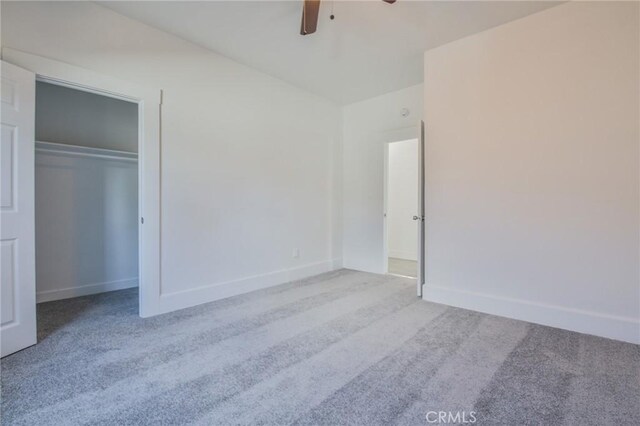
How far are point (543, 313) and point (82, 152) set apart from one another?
5.02 metres

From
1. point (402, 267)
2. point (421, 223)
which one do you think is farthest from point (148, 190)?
point (402, 267)

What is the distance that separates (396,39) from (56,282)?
4.44 meters

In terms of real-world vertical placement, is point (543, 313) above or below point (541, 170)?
below

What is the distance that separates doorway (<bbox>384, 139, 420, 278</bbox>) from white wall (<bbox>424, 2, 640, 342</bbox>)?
8.89 ft

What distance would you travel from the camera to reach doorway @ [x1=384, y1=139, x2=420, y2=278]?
235 inches

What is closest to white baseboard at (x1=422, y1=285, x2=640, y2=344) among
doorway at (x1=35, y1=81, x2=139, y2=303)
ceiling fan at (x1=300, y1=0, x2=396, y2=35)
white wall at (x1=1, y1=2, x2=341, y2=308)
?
white wall at (x1=1, y1=2, x2=341, y2=308)

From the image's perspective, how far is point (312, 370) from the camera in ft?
6.24

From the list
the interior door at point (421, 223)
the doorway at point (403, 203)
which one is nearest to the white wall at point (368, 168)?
the interior door at point (421, 223)

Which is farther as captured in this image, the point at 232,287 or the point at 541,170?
the point at 232,287

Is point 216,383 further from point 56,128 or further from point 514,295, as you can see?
point 56,128

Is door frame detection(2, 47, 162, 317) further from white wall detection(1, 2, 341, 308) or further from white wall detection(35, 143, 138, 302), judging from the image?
white wall detection(35, 143, 138, 302)

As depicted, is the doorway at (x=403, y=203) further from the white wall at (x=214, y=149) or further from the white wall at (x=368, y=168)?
the white wall at (x=214, y=149)

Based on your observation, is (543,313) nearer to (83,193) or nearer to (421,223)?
(421,223)

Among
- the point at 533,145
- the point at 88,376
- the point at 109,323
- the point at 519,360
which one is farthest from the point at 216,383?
the point at 533,145
